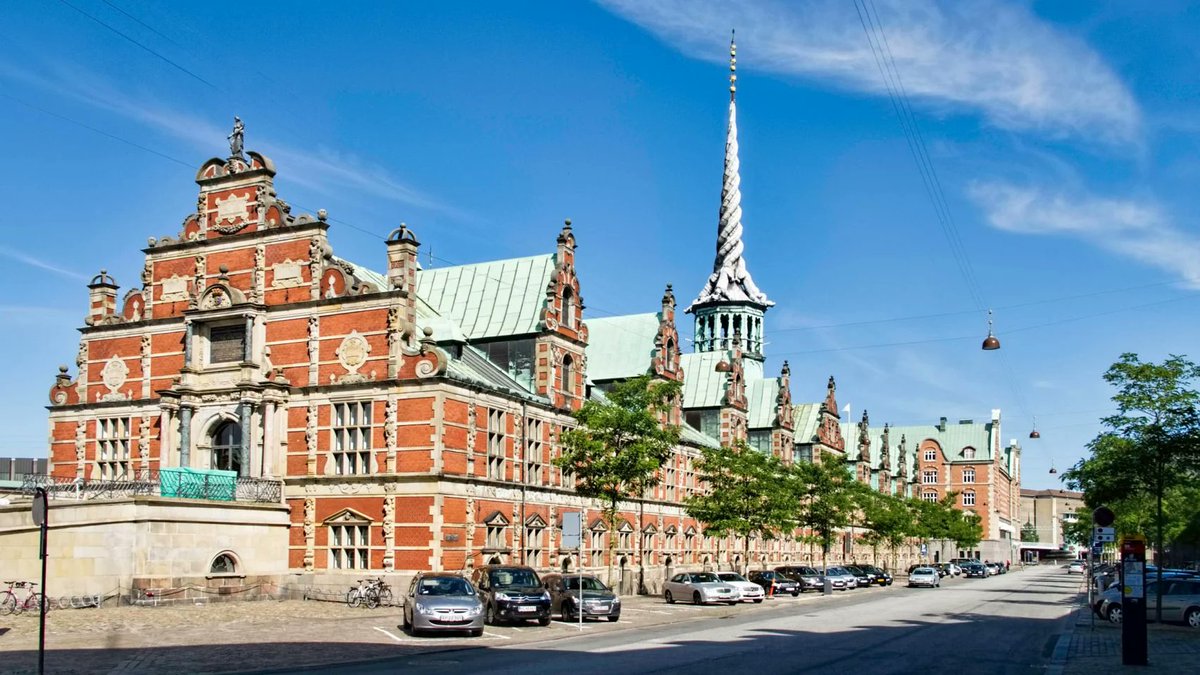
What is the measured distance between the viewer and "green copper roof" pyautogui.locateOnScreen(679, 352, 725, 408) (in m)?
79.6

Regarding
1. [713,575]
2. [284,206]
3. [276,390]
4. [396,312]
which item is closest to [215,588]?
[276,390]

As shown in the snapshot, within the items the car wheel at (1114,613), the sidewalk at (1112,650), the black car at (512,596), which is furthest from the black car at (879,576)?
the black car at (512,596)

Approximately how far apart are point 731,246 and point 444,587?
250 feet

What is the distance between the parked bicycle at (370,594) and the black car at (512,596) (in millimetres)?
7366

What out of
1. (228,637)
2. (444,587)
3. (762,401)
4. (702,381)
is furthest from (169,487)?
(762,401)

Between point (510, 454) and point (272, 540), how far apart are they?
34.0 feet

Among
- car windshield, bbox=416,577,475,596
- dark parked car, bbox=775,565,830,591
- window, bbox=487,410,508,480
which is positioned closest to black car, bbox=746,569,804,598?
dark parked car, bbox=775,565,830,591

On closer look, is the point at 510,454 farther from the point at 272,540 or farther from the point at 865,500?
the point at 865,500

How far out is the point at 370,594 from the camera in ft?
143

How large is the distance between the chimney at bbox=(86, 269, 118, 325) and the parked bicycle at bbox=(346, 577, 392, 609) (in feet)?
61.4

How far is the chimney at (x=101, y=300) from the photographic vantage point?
53.9 meters

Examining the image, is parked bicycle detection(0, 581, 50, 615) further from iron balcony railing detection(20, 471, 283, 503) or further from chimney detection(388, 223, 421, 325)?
chimney detection(388, 223, 421, 325)

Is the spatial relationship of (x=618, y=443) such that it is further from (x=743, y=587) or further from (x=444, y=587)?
(x=444, y=587)

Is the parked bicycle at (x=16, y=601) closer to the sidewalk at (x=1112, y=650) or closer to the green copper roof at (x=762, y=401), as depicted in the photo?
the sidewalk at (x=1112, y=650)
